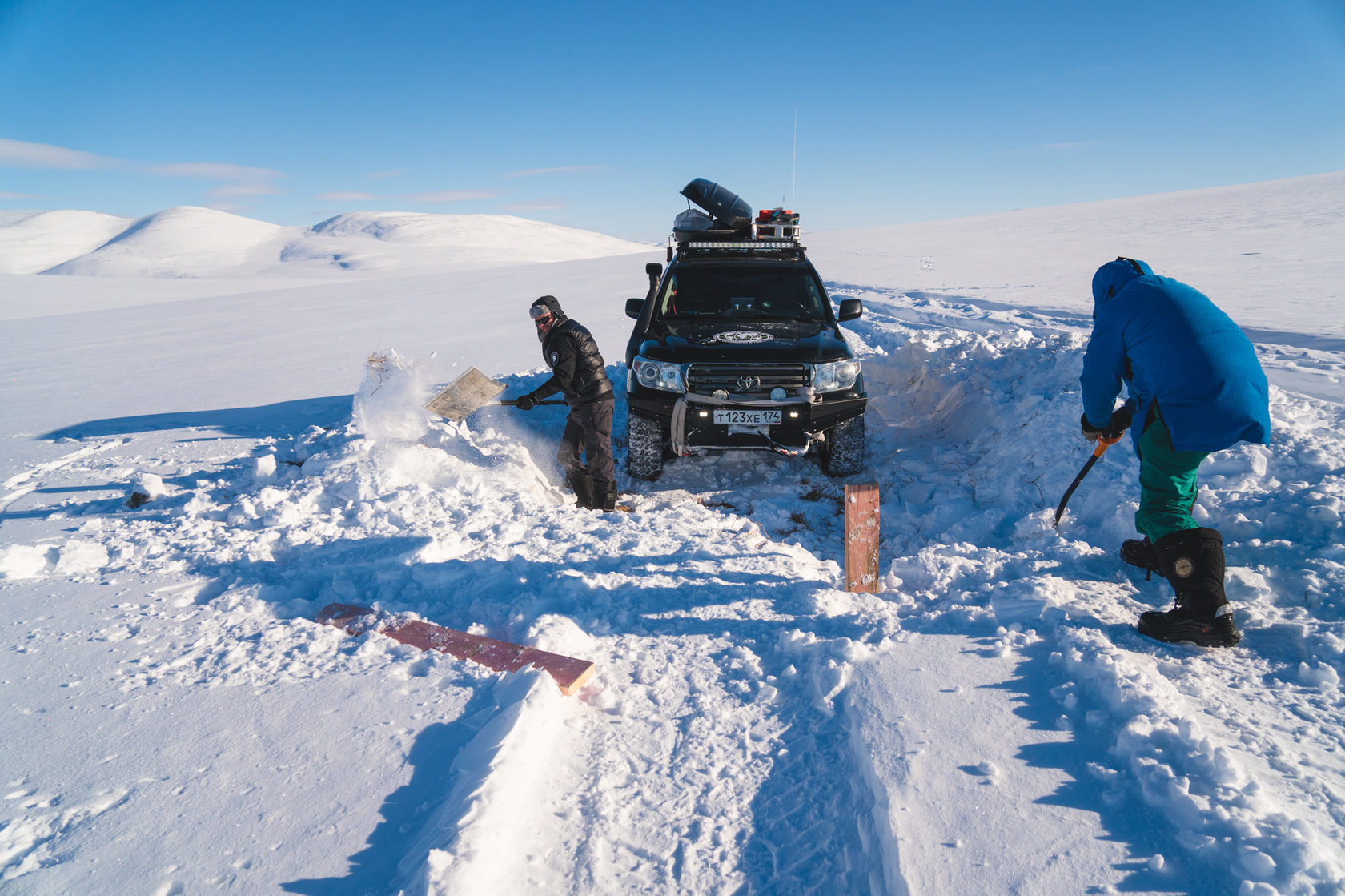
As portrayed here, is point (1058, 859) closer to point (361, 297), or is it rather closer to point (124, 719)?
point (124, 719)

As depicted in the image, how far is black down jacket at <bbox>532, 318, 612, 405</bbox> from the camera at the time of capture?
179 inches

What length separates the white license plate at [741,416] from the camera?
456cm

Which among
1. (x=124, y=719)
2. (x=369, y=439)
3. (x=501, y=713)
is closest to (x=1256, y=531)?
(x=501, y=713)

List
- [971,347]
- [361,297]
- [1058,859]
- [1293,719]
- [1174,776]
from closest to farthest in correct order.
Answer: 1. [1058,859]
2. [1174,776]
3. [1293,719]
4. [971,347]
5. [361,297]

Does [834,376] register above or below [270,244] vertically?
below

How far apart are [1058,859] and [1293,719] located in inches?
48.2

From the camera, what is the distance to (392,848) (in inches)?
69.1

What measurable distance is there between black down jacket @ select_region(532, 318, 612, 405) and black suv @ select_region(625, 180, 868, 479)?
12.7 inches

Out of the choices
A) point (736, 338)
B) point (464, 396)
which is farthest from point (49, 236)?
point (736, 338)

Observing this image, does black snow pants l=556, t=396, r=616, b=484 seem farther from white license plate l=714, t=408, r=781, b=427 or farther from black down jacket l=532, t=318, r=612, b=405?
white license plate l=714, t=408, r=781, b=427

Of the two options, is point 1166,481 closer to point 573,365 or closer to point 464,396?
point 573,365

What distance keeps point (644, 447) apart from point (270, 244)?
85.9 metres

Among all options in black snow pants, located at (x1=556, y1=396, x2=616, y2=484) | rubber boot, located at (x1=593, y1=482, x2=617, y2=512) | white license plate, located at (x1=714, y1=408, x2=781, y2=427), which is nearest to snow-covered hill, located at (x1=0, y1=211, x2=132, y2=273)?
black snow pants, located at (x1=556, y1=396, x2=616, y2=484)

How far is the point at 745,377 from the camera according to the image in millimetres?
4551
